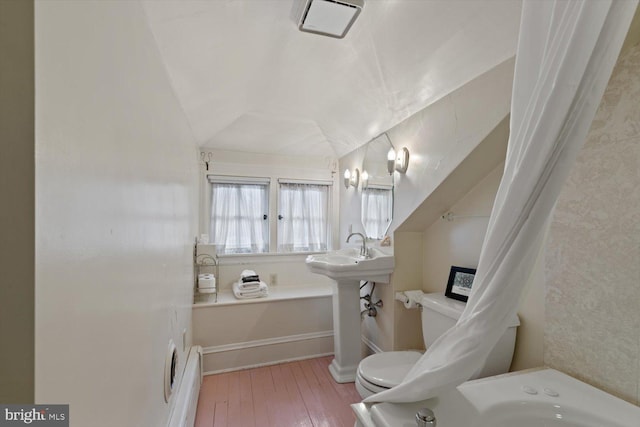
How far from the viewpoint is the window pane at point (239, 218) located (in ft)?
9.39

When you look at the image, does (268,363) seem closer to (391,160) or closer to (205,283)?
(205,283)

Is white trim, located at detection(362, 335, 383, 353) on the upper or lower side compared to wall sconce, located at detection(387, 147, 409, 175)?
lower

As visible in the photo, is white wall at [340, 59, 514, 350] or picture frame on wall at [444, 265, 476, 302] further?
picture frame on wall at [444, 265, 476, 302]

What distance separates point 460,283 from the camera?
164cm

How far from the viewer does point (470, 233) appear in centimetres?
168

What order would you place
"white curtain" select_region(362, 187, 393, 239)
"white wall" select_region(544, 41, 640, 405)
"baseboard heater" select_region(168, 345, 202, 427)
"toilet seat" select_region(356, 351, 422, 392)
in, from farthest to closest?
"white curtain" select_region(362, 187, 393, 239)
"toilet seat" select_region(356, 351, 422, 392)
"baseboard heater" select_region(168, 345, 202, 427)
"white wall" select_region(544, 41, 640, 405)

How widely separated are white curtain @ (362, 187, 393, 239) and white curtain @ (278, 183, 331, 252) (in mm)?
739

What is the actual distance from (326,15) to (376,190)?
1.40m

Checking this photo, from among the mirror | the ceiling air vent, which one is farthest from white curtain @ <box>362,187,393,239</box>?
the ceiling air vent

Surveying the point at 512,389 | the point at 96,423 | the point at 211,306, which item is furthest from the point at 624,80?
the point at 211,306

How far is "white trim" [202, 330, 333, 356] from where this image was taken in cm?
227

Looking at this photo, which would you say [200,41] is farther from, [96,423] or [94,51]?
[96,423]

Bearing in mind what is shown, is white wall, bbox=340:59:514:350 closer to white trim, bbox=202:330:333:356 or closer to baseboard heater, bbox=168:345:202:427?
white trim, bbox=202:330:333:356

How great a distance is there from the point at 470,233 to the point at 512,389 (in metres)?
0.86
